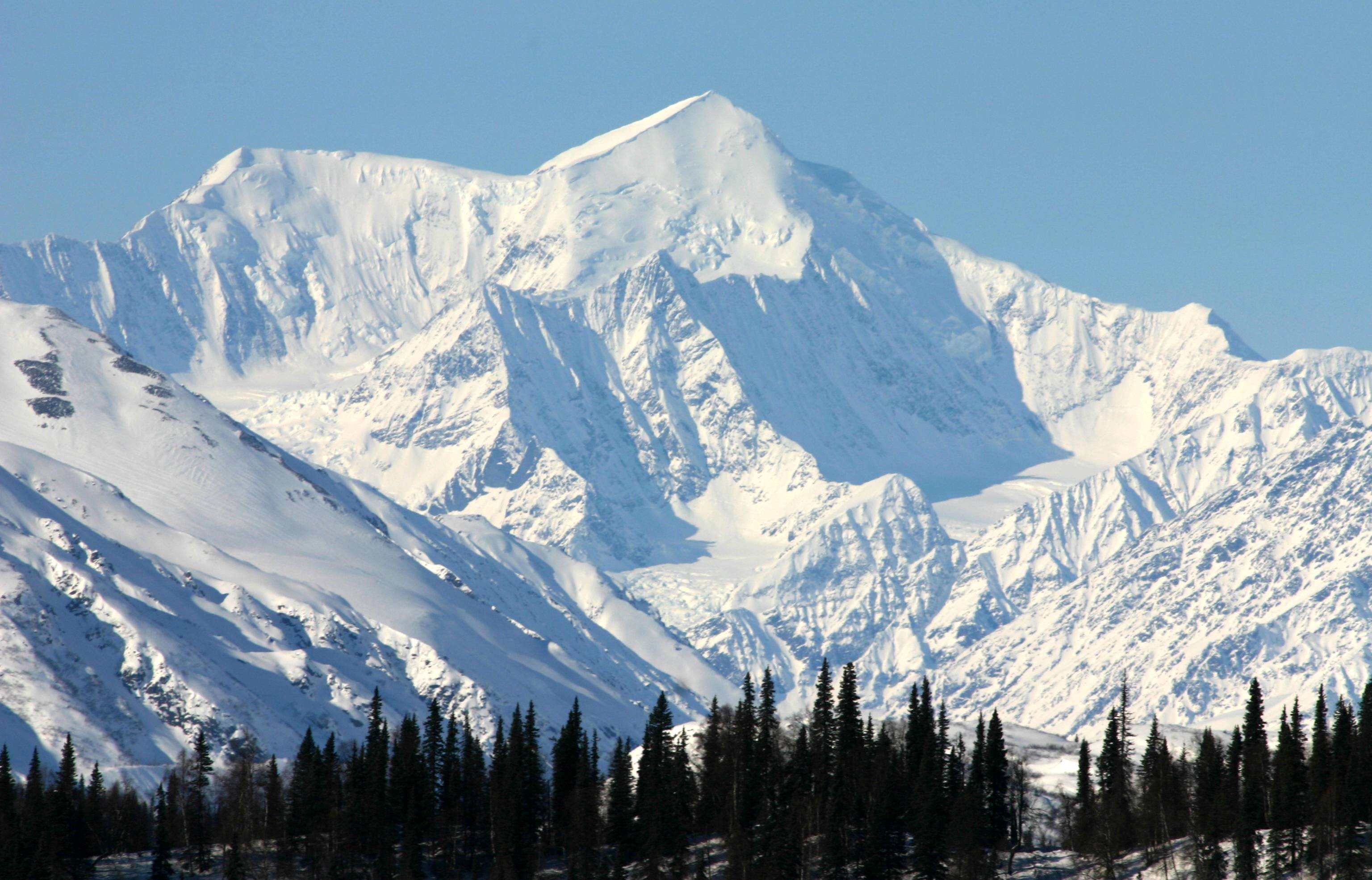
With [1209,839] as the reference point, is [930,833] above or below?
above

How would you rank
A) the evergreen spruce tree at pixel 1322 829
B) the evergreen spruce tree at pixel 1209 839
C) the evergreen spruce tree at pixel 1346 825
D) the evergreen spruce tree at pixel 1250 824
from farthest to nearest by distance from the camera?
the evergreen spruce tree at pixel 1209 839 → the evergreen spruce tree at pixel 1250 824 → the evergreen spruce tree at pixel 1322 829 → the evergreen spruce tree at pixel 1346 825

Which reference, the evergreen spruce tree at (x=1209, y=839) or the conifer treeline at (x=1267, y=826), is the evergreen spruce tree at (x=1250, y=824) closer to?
the conifer treeline at (x=1267, y=826)

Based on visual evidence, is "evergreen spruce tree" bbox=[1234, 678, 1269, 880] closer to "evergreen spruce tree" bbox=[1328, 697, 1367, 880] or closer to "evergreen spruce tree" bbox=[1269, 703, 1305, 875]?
"evergreen spruce tree" bbox=[1269, 703, 1305, 875]

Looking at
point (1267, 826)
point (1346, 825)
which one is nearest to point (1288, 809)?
point (1267, 826)

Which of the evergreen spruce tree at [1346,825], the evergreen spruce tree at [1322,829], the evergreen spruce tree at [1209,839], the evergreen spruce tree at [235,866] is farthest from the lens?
the evergreen spruce tree at [235,866]

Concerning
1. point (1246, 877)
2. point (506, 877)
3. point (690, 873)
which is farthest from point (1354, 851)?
point (506, 877)

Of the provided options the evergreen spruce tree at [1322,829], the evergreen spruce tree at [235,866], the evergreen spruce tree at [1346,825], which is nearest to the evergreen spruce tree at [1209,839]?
the evergreen spruce tree at [1322,829]

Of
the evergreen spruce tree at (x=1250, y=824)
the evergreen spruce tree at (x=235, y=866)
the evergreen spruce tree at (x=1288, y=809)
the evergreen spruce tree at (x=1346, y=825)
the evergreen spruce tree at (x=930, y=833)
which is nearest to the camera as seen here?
the evergreen spruce tree at (x=1346, y=825)

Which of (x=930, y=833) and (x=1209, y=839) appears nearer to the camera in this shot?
(x=1209, y=839)

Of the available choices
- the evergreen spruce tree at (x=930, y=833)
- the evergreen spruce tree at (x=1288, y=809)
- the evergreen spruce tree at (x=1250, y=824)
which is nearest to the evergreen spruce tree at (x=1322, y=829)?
the evergreen spruce tree at (x=1288, y=809)

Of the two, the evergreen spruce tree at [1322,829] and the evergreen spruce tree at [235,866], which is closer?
the evergreen spruce tree at [1322,829]

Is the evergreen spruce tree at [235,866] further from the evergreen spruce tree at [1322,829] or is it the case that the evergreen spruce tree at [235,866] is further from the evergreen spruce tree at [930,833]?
the evergreen spruce tree at [1322,829]

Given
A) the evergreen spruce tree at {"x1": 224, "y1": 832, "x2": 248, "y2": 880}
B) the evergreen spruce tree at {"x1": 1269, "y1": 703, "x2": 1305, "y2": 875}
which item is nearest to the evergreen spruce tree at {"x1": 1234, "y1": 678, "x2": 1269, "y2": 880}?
the evergreen spruce tree at {"x1": 1269, "y1": 703, "x2": 1305, "y2": 875}

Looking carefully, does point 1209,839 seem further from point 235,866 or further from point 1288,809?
point 235,866
